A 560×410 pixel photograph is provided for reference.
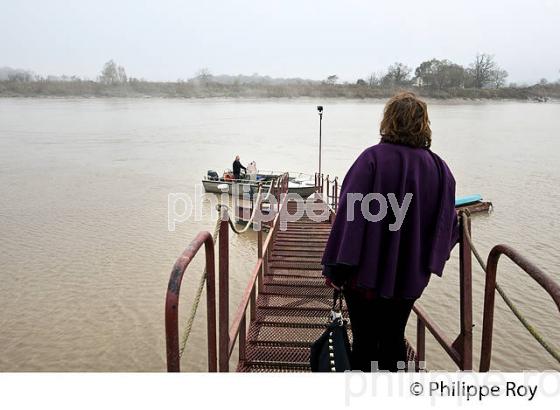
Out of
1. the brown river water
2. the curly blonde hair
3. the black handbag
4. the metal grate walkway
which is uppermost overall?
the curly blonde hair

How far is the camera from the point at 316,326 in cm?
495

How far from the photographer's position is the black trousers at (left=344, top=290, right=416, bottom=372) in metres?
2.50

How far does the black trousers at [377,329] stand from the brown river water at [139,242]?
5513 mm

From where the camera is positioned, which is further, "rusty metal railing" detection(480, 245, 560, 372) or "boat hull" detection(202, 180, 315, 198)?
"boat hull" detection(202, 180, 315, 198)

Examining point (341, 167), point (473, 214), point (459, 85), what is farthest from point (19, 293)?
point (459, 85)

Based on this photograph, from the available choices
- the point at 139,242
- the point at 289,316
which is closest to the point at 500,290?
the point at 289,316

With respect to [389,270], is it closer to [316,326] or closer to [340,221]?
[340,221]

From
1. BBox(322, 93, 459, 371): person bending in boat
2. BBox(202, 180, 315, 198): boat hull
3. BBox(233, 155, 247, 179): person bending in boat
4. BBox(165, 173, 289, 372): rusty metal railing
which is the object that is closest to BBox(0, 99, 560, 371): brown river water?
BBox(202, 180, 315, 198): boat hull

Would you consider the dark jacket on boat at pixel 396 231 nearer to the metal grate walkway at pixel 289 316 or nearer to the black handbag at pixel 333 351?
the black handbag at pixel 333 351

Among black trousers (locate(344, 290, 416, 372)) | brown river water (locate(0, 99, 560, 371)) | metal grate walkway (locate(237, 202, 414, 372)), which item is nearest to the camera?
black trousers (locate(344, 290, 416, 372))

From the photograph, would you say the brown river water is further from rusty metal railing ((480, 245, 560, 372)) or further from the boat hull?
rusty metal railing ((480, 245, 560, 372))

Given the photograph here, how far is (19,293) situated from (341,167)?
67.9 ft

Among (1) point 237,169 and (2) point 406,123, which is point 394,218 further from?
(1) point 237,169

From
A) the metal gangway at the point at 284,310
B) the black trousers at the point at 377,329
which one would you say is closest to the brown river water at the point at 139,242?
the metal gangway at the point at 284,310
